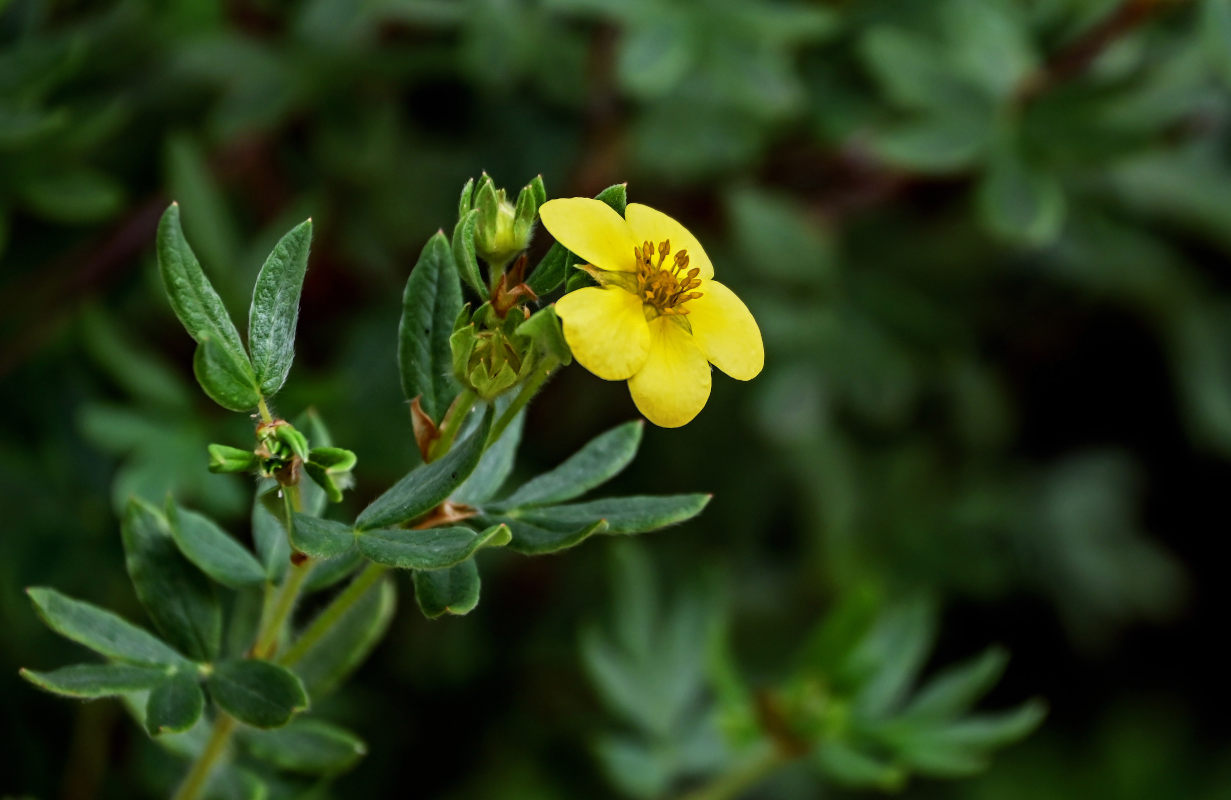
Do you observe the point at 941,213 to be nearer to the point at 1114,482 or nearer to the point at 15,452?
the point at 1114,482

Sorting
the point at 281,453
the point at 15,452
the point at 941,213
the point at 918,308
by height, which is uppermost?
the point at 941,213

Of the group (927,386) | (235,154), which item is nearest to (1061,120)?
(927,386)

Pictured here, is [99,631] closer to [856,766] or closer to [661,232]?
[661,232]

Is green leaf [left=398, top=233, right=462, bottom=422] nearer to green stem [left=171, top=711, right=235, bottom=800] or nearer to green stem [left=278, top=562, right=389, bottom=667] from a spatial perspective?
green stem [left=278, top=562, right=389, bottom=667]

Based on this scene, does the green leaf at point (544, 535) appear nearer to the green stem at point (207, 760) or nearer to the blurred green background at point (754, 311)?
the green stem at point (207, 760)

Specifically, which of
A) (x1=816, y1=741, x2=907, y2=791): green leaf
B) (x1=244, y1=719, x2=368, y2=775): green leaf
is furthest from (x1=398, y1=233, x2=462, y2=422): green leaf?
(x1=816, y1=741, x2=907, y2=791): green leaf

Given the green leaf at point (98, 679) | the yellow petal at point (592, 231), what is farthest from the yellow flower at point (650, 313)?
the green leaf at point (98, 679)
